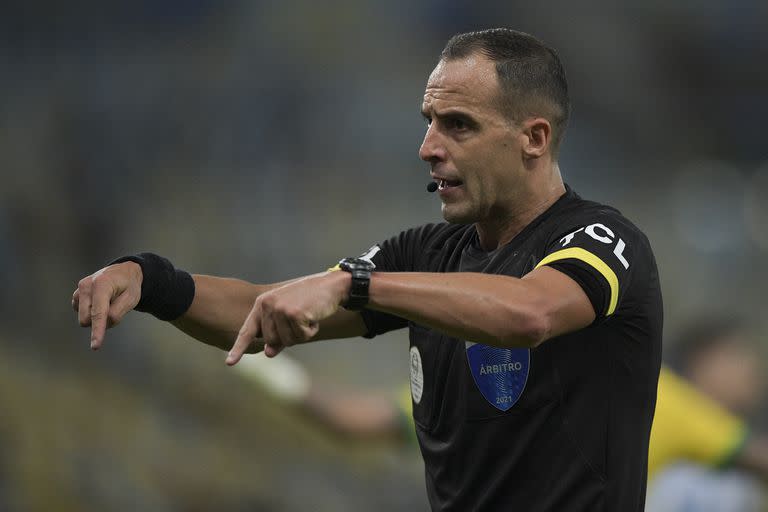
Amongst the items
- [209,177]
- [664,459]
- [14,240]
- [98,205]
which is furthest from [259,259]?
[664,459]

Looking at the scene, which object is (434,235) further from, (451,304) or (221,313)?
(451,304)

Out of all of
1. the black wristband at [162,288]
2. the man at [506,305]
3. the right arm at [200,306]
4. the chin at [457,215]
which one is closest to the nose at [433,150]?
the man at [506,305]

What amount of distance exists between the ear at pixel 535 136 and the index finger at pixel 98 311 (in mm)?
1083

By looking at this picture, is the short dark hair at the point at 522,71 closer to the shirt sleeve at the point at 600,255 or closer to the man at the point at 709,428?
the shirt sleeve at the point at 600,255

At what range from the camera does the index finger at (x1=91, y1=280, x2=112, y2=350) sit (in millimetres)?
2168

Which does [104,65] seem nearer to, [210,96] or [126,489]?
[210,96]

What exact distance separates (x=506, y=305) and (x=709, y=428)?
2.96 metres

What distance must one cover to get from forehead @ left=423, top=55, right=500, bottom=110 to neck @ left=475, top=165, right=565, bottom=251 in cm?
25

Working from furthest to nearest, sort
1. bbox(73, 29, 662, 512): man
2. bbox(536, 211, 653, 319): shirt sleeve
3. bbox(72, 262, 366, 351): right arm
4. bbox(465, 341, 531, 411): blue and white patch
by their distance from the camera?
1. bbox(465, 341, 531, 411): blue and white patch
2. bbox(72, 262, 366, 351): right arm
3. bbox(536, 211, 653, 319): shirt sleeve
4. bbox(73, 29, 662, 512): man

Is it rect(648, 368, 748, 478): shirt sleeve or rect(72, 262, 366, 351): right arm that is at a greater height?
rect(72, 262, 366, 351): right arm

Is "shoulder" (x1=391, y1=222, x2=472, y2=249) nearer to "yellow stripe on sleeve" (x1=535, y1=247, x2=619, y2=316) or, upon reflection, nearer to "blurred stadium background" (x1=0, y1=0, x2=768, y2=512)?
"yellow stripe on sleeve" (x1=535, y1=247, x2=619, y2=316)

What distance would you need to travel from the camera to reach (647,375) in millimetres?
2441

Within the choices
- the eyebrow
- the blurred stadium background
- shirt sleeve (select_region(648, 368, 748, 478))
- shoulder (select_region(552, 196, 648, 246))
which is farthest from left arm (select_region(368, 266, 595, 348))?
the blurred stadium background

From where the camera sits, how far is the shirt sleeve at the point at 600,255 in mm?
2145
